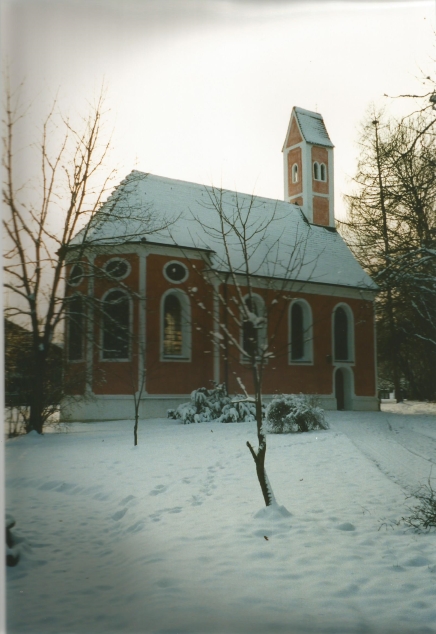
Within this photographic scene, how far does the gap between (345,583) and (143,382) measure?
1.12 m

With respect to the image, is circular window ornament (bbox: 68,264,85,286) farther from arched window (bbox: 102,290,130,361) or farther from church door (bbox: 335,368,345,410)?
church door (bbox: 335,368,345,410)

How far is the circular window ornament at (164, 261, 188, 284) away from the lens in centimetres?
248

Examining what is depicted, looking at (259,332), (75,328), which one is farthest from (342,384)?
(75,328)

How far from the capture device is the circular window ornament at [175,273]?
2.48m

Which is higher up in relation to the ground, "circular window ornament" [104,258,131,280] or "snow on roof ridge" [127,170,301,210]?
"snow on roof ridge" [127,170,301,210]

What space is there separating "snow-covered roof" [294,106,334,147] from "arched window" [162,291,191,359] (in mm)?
989

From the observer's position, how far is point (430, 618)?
1.95 meters

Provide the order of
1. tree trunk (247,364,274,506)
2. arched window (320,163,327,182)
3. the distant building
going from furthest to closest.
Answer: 1. arched window (320,163,327,182)
2. the distant building
3. tree trunk (247,364,274,506)

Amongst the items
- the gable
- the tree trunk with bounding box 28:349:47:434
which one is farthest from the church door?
the tree trunk with bounding box 28:349:47:434

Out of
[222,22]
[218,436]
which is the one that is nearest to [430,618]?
[218,436]

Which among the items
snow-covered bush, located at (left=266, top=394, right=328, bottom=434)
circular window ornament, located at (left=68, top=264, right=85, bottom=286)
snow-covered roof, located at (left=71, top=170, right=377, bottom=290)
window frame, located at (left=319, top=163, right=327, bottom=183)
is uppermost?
window frame, located at (left=319, top=163, right=327, bottom=183)

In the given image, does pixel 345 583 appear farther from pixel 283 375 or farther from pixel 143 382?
pixel 143 382

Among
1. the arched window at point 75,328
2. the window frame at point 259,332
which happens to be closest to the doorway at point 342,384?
the window frame at point 259,332

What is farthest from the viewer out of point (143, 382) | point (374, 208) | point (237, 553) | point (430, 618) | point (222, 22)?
point (374, 208)
